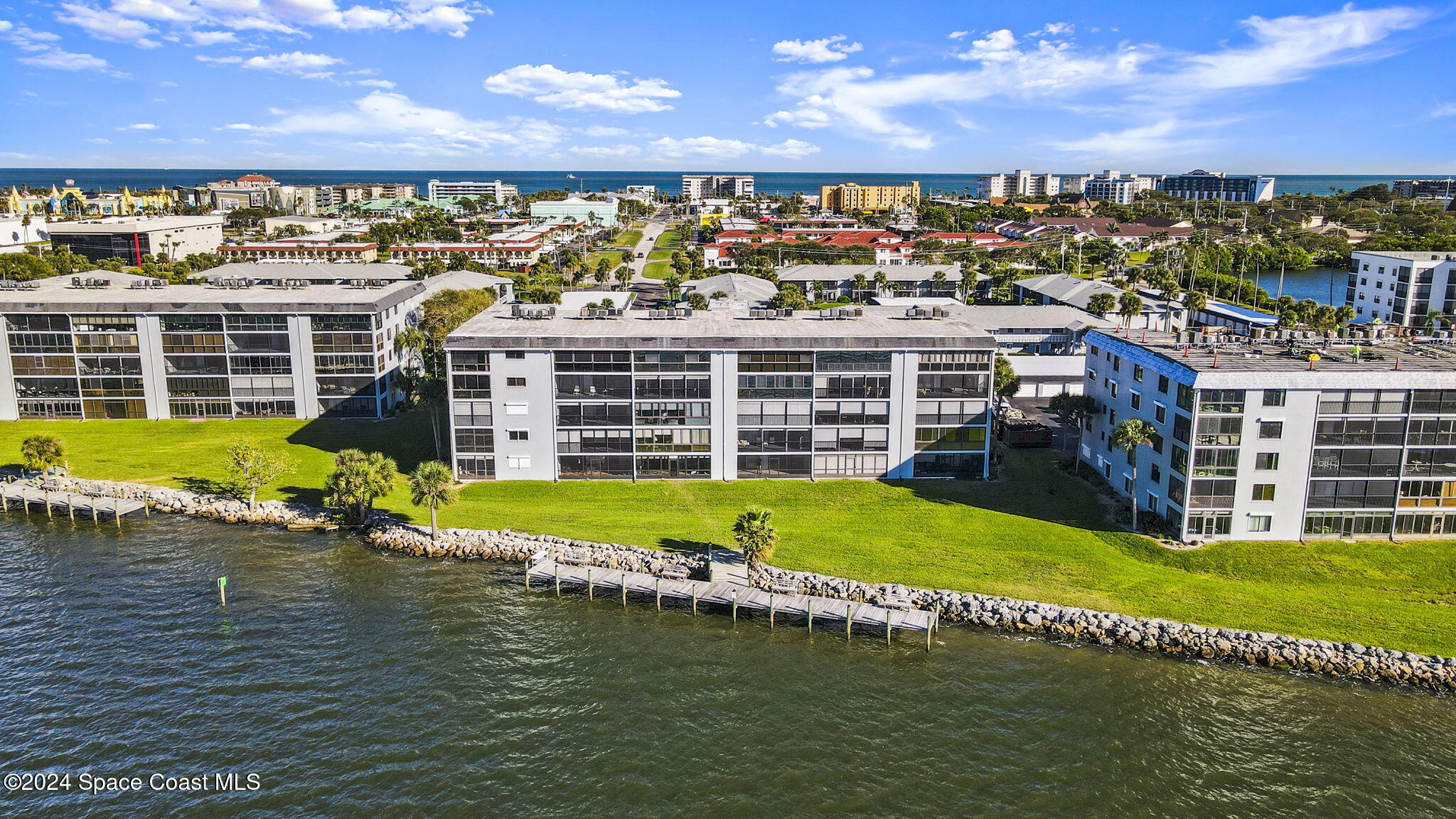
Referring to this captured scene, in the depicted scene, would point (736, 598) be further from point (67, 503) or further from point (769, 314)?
point (67, 503)

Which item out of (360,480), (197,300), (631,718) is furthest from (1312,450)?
(197,300)

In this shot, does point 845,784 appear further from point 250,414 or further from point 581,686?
point 250,414

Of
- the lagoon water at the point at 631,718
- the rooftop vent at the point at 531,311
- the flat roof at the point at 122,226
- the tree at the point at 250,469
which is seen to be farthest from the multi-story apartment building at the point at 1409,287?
the flat roof at the point at 122,226

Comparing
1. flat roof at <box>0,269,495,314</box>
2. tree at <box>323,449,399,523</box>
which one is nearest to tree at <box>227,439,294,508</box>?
tree at <box>323,449,399,523</box>

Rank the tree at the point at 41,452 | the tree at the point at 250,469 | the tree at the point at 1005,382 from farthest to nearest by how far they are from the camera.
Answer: the tree at the point at 1005,382
the tree at the point at 41,452
the tree at the point at 250,469

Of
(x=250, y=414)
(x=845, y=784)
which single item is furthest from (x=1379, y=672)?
(x=250, y=414)

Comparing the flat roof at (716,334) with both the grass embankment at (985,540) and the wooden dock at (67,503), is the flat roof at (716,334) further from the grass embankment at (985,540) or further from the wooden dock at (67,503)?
the wooden dock at (67,503)
